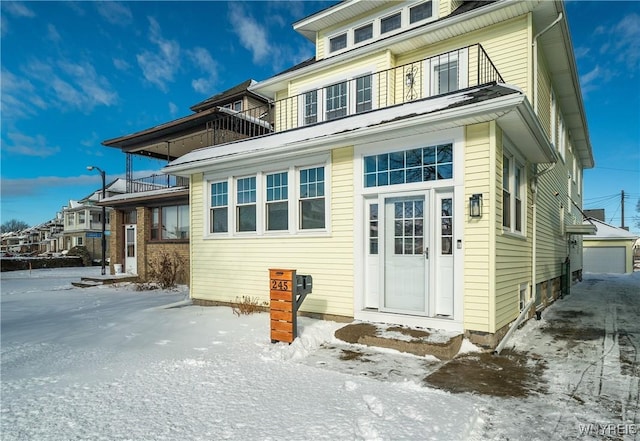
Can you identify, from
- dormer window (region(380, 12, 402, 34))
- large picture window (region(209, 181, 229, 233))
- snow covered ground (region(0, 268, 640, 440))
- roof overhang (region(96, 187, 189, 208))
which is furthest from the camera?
roof overhang (region(96, 187, 189, 208))

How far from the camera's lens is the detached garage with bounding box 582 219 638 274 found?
64.1 feet

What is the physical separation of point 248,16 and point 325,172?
881 centimetres

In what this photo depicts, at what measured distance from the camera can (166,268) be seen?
12.5m

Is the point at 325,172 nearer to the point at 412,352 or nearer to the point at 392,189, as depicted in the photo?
the point at 392,189

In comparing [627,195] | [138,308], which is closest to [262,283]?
[138,308]

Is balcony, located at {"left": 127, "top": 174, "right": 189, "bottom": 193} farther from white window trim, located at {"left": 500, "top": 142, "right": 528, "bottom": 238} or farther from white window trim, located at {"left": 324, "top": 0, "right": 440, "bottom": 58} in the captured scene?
white window trim, located at {"left": 500, "top": 142, "right": 528, "bottom": 238}

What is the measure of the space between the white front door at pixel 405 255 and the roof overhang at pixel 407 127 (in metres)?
1.12

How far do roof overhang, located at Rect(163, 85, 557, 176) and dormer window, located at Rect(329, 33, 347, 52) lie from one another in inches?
157

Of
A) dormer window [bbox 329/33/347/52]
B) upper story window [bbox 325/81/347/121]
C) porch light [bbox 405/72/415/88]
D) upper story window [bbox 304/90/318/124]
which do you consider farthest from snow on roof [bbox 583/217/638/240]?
upper story window [bbox 304/90/318/124]

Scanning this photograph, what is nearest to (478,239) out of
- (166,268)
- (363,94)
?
(363,94)

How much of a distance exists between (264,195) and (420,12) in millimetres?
5942

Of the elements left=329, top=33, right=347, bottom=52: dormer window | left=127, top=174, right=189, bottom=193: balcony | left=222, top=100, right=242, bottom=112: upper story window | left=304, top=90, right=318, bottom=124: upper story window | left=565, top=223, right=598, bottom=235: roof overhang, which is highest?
left=222, top=100, right=242, bottom=112: upper story window

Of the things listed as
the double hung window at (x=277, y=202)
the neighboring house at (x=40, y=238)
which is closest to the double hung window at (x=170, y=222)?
the double hung window at (x=277, y=202)

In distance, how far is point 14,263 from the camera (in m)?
23.8
